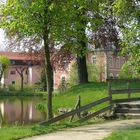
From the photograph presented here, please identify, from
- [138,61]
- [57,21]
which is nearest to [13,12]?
[57,21]

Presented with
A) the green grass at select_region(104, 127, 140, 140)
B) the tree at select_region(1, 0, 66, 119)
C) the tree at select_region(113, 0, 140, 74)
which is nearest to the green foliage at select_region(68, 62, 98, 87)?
the tree at select_region(1, 0, 66, 119)

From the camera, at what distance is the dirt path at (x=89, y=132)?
44.7ft

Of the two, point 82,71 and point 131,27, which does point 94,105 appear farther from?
point 82,71

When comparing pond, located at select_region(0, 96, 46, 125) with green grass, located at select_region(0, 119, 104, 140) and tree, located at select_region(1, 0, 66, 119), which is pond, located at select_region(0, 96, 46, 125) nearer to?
green grass, located at select_region(0, 119, 104, 140)

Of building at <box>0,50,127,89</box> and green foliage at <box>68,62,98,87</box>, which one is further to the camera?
building at <box>0,50,127,89</box>

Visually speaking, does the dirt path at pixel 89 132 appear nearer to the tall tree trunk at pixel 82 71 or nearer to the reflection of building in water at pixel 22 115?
the reflection of building in water at pixel 22 115

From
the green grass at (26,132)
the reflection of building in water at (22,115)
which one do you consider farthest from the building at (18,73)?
the green grass at (26,132)

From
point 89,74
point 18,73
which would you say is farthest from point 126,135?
point 18,73

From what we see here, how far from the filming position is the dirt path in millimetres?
13623

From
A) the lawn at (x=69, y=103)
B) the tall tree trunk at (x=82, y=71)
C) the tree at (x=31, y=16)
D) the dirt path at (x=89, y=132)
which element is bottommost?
the dirt path at (x=89, y=132)

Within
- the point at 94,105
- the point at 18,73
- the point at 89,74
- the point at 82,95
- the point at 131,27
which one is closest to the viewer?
the point at 131,27

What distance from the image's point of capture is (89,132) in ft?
48.5

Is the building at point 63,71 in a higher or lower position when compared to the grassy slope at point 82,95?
higher

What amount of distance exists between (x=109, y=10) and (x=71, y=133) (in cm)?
510
